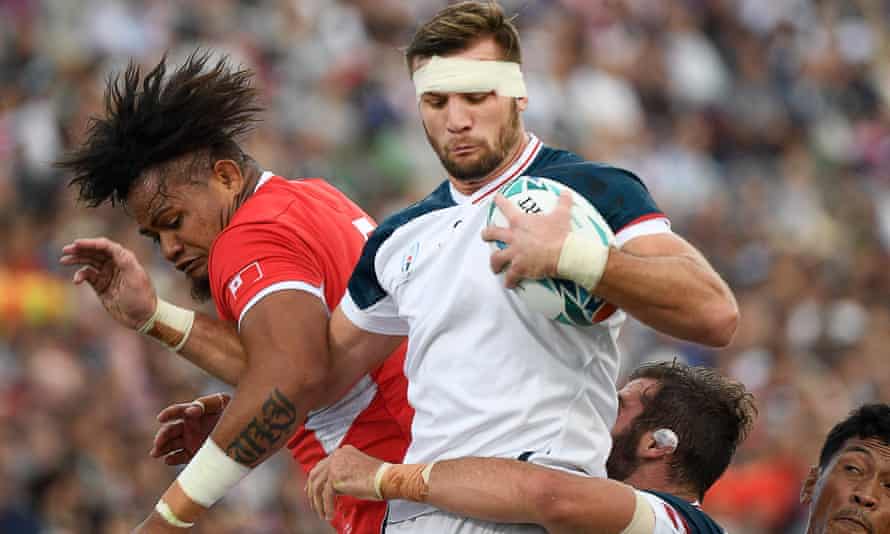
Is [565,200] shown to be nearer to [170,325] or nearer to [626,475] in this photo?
[626,475]

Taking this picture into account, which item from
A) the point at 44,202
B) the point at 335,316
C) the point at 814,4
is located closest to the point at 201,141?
the point at 335,316

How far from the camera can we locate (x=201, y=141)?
5309 mm

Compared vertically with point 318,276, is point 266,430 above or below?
below

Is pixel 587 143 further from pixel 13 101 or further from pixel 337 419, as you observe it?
pixel 337 419

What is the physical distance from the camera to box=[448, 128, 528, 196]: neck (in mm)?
4477

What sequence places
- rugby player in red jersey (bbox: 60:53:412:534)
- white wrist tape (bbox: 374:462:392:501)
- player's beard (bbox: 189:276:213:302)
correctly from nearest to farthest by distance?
white wrist tape (bbox: 374:462:392:501) < rugby player in red jersey (bbox: 60:53:412:534) < player's beard (bbox: 189:276:213:302)

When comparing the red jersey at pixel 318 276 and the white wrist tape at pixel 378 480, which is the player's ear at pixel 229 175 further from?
the white wrist tape at pixel 378 480

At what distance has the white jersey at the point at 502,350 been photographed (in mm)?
4230

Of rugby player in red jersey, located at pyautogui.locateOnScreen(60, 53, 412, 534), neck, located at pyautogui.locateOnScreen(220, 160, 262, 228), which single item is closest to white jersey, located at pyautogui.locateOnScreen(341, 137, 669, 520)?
rugby player in red jersey, located at pyautogui.locateOnScreen(60, 53, 412, 534)

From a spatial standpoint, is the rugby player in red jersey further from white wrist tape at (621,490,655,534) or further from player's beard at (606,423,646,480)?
white wrist tape at (621,490,655,534)

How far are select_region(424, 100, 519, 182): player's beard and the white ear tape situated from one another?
4.30 ft

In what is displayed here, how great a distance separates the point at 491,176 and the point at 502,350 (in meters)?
0.54

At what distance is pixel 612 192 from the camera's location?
164 inches

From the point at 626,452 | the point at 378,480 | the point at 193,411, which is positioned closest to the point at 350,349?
the point at 378,480
